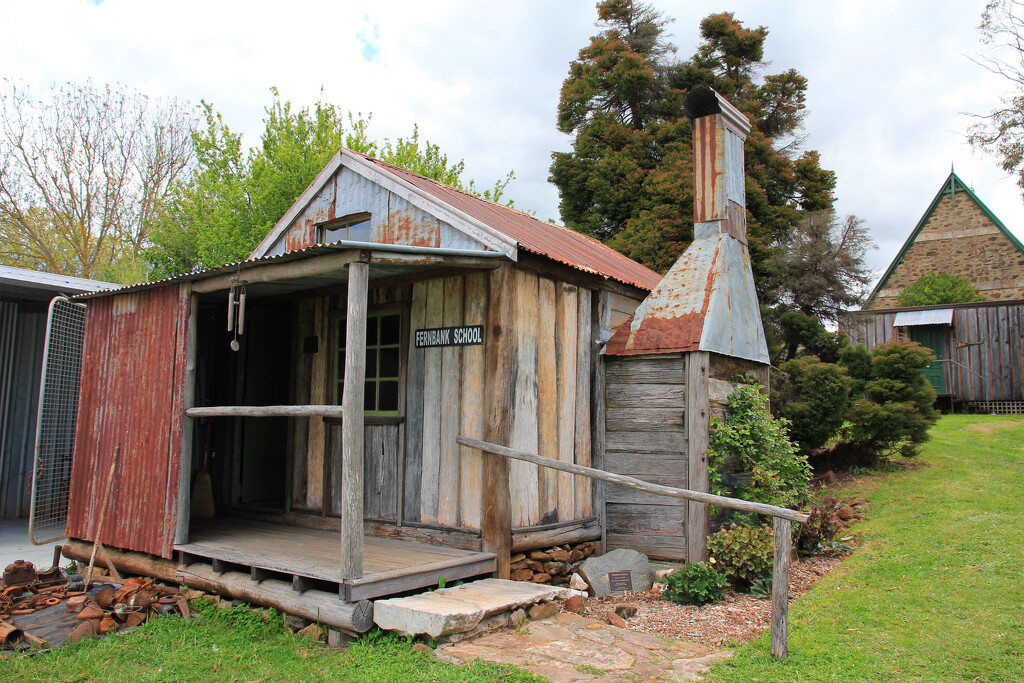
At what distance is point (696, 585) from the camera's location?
622cm

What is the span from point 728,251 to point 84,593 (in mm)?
8003

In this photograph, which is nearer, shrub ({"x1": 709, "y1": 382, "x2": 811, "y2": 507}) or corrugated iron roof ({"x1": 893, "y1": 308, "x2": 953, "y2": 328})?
shrub ({"x1": 709, "y1": 382, "x2": 811, "y2": 507})

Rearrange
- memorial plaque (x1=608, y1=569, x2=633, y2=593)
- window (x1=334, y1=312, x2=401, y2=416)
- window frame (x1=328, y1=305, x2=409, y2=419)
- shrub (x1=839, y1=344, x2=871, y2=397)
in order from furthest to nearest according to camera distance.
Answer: shrub (x1=839, y1=344, x2=871, y2=397) → window (x1=334, y1=312, x2=401, y2=416) → window frame (x1=328, y1=305, x2=409, y2=419) → memorial plaque (x1=608, y1=569, x2=633, y2=593)

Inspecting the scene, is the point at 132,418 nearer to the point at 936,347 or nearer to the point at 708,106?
the point at 708,106

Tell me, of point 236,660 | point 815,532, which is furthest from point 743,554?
point 236,660

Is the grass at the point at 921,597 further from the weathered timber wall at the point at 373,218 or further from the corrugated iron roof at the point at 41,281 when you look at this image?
the corrugated iron roof at the point at 41,281

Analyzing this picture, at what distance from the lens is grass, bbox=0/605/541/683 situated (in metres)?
4.43

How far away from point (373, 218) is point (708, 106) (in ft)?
15.1

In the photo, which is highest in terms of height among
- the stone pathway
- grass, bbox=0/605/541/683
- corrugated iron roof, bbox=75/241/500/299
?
corrugated iron roof, bbox=75/241/500/299

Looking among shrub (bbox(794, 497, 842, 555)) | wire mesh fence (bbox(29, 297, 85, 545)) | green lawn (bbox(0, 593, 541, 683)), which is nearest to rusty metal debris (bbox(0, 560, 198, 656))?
green lawn (bbox(0, 593, 541, 683))

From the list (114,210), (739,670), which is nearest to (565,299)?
(739,670)

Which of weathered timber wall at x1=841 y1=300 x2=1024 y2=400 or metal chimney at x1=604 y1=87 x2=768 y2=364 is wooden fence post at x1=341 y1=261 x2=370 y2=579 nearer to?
Answer: metal chimney at x1=604 y1=87 x2=768 y2=364

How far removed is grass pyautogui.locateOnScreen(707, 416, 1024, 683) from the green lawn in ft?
6.24

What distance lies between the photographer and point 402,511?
6988mm
